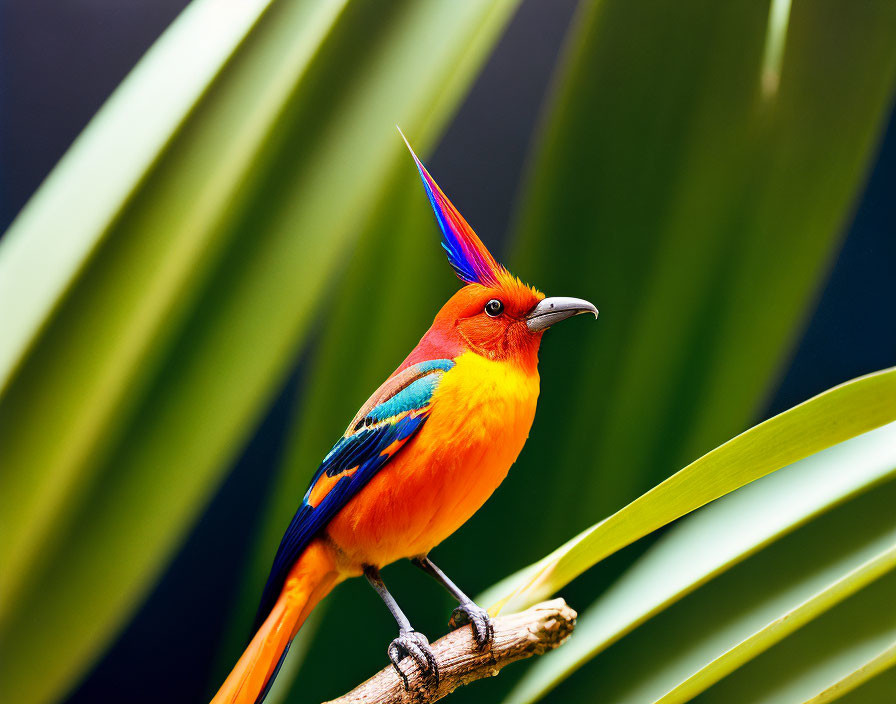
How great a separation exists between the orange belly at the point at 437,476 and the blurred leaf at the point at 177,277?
0.47ft

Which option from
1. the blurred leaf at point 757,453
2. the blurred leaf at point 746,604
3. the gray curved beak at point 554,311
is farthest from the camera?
the gray curved beak at point 554,311

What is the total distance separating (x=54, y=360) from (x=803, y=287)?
654mm

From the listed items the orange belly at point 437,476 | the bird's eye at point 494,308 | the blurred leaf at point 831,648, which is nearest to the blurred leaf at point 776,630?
the blurred leaf at point 831,648

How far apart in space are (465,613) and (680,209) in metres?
0.42

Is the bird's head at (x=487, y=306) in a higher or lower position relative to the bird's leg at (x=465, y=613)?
higher

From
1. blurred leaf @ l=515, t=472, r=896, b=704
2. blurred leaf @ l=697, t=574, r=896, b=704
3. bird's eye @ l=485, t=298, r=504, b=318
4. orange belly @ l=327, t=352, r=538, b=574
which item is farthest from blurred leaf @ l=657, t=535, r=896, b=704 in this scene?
bird's eye @ l=485, t=298, r=504, b=318

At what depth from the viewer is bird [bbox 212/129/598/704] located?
55 centimetres

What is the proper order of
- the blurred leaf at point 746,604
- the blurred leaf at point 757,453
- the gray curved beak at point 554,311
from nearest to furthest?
the blurred leaf at point 757,453 → the blurred leaf at point 746,604 → the gray curved beak at point 554,311

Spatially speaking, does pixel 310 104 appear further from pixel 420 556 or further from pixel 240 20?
pixel 420 556

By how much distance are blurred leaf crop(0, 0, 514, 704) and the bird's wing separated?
0.12 meters

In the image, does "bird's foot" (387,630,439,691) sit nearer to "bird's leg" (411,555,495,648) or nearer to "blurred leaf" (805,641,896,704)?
"bird's leg" (411,555,495,648)

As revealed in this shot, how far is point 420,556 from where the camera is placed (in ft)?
2.00

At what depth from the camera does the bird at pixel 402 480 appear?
1.82ft

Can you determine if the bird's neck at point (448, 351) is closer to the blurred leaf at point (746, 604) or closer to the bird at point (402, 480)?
the bird at point (402, 480)
